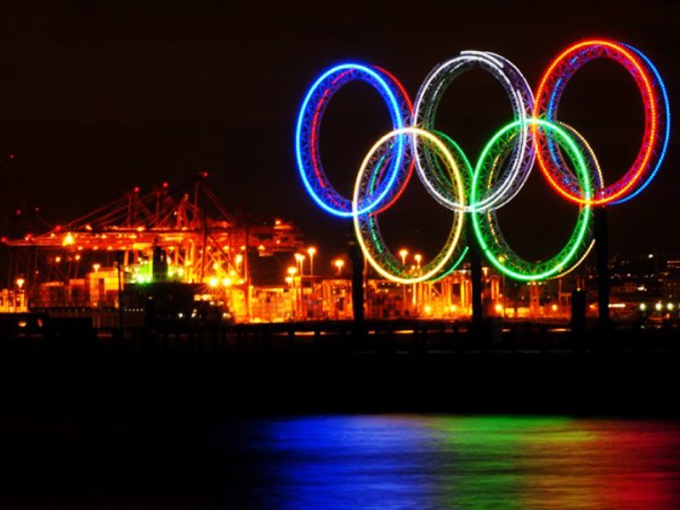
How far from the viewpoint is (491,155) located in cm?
8894

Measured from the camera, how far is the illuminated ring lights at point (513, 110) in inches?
3179

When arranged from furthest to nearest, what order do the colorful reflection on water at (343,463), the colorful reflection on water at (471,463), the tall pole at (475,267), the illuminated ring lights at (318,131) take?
the illuminated ring lights at (318,131), the tall pole at (475,267), the colorful reflection on water at (343,463), the colorful reflection on water at (471,463)

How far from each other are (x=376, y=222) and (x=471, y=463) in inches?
2798

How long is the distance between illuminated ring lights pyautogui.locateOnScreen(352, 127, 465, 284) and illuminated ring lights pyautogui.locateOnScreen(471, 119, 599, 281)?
1.88m

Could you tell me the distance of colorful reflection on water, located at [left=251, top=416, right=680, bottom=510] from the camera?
28188mm

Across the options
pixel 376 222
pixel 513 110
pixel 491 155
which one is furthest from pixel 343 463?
pixel 376 222

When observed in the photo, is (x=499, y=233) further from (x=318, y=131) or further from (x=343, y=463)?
(x=343, y=463)

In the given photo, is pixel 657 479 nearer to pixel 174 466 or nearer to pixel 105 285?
pixel 174 466

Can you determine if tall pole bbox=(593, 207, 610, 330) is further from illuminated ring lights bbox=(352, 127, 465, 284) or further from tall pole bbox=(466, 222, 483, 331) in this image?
illuminated ring lights bbox=(352, 127, 465, 284)

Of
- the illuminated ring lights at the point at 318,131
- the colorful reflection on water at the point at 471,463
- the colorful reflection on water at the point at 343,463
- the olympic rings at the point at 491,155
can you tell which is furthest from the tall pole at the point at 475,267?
the colorful reflection on water at the point at 471,463

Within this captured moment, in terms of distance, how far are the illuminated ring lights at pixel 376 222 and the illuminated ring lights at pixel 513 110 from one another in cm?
79

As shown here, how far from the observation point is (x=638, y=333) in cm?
5822

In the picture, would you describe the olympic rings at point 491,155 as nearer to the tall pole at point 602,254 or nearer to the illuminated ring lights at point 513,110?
the illuminated ring lights at point 513,110

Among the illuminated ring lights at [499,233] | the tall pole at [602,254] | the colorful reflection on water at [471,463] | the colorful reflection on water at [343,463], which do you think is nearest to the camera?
the colorful reflection on water at [471,463]
